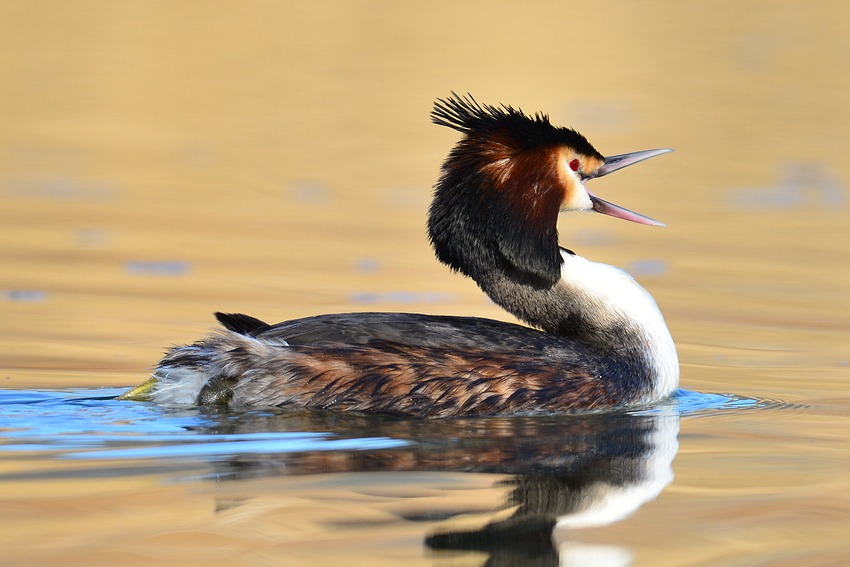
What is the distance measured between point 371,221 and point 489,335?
18.1 feet

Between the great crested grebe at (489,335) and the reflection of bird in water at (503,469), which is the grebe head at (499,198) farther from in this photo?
the reflection of bird in water at (503,469)

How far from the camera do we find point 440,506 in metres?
4.62

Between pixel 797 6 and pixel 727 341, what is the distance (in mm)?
21865

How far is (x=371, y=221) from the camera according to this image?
11.7 m

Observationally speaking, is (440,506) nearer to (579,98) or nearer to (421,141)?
(421,141)

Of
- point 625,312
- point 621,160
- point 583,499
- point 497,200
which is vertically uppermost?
point 621,160

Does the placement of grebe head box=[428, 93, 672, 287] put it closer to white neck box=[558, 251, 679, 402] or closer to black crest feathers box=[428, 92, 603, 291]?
black crest feathers box=[428, 92, 603, 291]

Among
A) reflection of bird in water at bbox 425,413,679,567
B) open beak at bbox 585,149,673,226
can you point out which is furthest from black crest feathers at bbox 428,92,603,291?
reflection of bird in water at bbox 425,413,679,567

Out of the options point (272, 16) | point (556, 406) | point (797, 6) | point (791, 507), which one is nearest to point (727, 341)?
point (556, 406)

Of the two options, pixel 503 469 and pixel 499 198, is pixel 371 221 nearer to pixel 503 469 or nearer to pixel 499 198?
pixel 499 198

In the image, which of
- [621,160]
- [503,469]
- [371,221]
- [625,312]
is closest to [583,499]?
[503,469]

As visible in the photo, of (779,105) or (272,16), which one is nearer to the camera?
(779,105)

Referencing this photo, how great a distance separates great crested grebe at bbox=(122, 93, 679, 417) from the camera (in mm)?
6008

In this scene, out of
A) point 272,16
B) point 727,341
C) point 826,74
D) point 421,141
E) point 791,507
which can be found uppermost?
point 272,16
